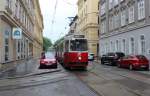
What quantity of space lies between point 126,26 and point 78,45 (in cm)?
1657

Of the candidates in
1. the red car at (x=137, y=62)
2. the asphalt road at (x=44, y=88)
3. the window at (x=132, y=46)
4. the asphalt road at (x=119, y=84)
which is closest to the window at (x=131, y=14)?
the window at (x=132, y=46)

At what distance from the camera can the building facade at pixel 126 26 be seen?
38.5m

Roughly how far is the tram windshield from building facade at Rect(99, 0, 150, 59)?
9301 mm

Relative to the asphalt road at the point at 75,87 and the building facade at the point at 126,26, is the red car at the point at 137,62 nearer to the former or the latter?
the building facade at the point at 126,26

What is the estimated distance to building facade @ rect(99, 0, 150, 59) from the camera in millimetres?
38500

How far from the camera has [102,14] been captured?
62.7 m

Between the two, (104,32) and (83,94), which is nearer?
(83,94)

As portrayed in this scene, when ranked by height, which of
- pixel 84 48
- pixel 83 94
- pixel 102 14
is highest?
pixel 102 14

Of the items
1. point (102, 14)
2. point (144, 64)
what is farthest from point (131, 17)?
point (102, 14)

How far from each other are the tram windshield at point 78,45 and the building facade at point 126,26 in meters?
9.30

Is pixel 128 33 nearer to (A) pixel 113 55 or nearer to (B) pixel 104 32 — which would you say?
(A) pixel 113 55

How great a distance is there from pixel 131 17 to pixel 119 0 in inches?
258

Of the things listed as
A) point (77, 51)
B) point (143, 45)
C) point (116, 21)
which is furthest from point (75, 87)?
point (116, 21)

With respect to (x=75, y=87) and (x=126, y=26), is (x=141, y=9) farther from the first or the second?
(x=75, y=87)
